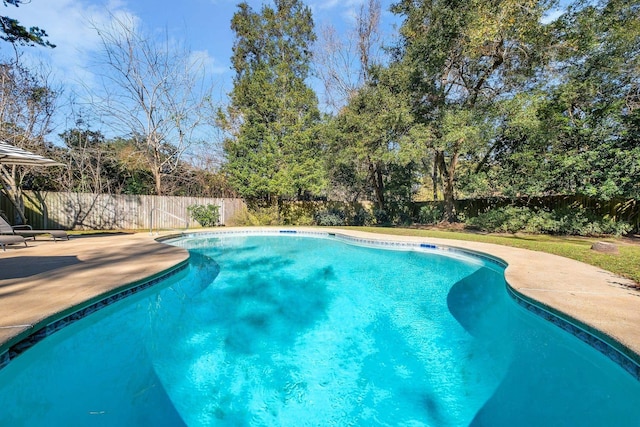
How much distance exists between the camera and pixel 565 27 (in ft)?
32.5

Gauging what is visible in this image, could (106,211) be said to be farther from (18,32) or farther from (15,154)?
(18,32)

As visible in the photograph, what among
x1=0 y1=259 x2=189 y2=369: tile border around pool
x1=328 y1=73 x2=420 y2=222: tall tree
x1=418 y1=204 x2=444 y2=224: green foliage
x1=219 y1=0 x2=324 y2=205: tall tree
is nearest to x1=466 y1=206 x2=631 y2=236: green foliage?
x1=418 y1=204 x2=444 y2=224: green foliage

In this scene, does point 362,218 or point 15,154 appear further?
point 362,218

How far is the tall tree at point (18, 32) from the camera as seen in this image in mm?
4019

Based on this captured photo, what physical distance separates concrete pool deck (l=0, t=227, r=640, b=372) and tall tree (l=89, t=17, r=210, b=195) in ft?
30.0

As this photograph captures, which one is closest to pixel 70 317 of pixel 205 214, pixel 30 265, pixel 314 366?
pixel 314 366

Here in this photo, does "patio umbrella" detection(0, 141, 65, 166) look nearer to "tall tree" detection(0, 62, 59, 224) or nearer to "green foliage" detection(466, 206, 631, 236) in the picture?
"tall tree" detection(0, 62, 59, 224)

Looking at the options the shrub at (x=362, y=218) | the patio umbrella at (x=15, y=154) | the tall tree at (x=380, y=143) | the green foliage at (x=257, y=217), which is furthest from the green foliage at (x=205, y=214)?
the patio umbrella at (x=15, y=154)

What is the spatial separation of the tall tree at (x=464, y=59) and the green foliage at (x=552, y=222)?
8.86ft

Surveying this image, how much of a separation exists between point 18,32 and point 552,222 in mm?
14831

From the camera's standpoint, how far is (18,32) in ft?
13.5

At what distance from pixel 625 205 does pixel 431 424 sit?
1300 cm

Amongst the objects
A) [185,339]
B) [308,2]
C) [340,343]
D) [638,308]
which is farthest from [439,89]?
[185,339]

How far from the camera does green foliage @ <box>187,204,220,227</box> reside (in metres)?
14.6
